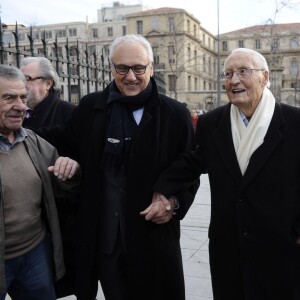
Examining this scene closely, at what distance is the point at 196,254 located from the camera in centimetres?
475

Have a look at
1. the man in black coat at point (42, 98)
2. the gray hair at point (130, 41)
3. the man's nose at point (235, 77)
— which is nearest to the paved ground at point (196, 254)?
the man in black coat at point (42, 98)

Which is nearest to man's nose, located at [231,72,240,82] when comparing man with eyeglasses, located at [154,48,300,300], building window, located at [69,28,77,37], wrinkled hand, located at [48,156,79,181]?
man with eyeglasses, located at [154,48,300,300]

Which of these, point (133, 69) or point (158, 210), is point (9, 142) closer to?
point (133, 69)

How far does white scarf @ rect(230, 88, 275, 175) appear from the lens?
243 centimetres

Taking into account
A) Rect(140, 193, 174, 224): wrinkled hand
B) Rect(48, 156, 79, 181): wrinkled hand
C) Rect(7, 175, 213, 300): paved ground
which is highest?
Rect(48, 156, 79, 181): wrinkled hand

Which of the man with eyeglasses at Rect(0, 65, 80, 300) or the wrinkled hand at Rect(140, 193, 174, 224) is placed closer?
the man with eyeglasses at Rect(0, 65, 80, 300)

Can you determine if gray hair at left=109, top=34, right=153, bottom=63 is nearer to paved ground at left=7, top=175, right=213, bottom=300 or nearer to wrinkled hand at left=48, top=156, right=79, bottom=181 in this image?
wrinkled hand at left=48, top=156, right=79, bottom=181

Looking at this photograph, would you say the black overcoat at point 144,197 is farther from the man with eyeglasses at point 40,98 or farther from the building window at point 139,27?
the building window at point 139,27

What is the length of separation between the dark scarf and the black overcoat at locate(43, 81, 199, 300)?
0.06 meters

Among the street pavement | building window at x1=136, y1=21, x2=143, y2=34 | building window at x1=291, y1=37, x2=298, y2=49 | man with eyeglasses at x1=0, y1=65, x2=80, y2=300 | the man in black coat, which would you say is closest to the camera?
man with eyeglasses at x1=0, y1=65, x2=80, y2=300

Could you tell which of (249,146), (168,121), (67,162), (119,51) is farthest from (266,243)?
(119,51)

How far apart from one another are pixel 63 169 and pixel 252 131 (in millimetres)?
1194

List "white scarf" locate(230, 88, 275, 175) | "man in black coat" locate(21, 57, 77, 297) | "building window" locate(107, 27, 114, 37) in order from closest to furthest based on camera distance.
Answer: "white scarf" locate(230, 88, 275, 175) < "man in black coat" locate(21, 57, 77, 297) < "building window" locate(107, 27, 114, 37)

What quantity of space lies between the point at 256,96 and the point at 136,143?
2.67 ft
